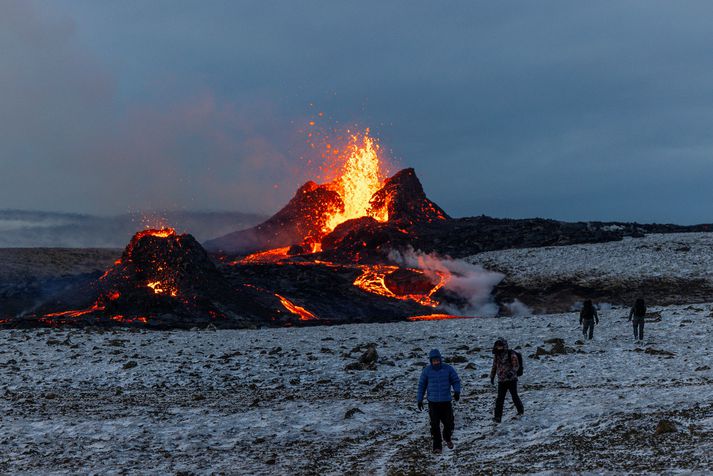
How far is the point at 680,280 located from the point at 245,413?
54029 mm

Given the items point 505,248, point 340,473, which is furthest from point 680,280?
point 340,473

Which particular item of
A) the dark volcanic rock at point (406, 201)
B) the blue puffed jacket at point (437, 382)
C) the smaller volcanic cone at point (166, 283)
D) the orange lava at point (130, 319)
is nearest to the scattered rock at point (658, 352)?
the blue puffed jacket at point (437, 382)

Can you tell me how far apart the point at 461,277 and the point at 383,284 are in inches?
348

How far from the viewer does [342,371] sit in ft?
92.6

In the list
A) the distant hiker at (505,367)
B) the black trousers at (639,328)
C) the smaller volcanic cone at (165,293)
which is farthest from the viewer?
the smaller volcanic cone at (165,293)

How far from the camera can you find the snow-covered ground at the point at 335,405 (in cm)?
1514

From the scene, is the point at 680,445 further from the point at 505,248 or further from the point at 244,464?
the point at 505,248

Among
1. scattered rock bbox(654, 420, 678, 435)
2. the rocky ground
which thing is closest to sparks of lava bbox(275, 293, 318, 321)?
the rocky ground

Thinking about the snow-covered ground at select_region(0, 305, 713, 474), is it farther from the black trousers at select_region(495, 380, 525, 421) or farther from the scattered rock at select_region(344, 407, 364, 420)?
the black trousers at select_region(495, 380, 525, 421)

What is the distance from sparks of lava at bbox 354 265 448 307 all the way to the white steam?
697 mm

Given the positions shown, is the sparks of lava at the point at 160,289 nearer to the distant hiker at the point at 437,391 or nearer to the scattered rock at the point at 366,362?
the scattered rock at the point at 366,362

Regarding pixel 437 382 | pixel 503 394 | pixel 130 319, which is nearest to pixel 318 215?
pixel 130 319

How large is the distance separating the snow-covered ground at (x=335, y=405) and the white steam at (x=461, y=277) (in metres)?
25.7

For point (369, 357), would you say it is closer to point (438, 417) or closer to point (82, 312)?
point (438, 417)
